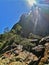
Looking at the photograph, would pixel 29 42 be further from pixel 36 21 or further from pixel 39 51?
pixel 36 21

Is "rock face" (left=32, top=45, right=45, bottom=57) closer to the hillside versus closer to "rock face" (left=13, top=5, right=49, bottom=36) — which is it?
the hillside

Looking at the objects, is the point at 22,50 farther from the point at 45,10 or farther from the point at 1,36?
the point at 45,10

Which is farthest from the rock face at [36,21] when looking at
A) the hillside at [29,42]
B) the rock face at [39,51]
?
the rock face at [39,51]

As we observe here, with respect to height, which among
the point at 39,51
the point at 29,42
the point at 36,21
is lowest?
the point at 39,51

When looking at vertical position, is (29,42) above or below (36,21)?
below

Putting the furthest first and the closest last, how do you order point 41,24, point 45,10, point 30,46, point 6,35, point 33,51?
point 45,10 < point 41,24 < point 6,35 < point 30,46 < point 33,51

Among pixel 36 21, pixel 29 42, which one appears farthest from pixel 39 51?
pixel 36 21

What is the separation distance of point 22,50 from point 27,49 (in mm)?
1205

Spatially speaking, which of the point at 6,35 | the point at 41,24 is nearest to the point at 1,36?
the point at 6,35

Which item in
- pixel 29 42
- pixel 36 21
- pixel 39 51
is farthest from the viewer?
pixel 36 21

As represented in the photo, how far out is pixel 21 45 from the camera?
176 ft

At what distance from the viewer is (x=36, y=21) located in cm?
7894

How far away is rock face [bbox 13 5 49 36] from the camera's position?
244 feet

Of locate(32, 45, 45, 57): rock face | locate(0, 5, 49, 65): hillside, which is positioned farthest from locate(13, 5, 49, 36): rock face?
locate(32, 45, 45, 57): rock face
